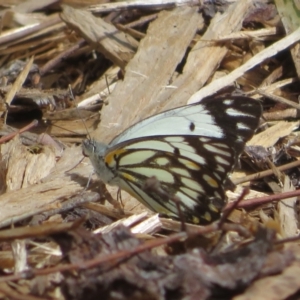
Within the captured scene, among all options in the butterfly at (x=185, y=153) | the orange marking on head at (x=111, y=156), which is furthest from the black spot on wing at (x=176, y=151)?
the orange marking on head at (x=111, y=156)

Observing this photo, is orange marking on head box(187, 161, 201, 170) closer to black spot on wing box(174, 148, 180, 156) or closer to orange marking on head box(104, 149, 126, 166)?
black spot on wing box(174, 148, 180, 156)

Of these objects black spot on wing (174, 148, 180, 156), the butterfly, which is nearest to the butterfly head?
the butterfly

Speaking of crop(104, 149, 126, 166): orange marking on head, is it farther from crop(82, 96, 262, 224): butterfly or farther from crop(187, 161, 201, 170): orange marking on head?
crop(187, 161, 201, 170): orange marking on head

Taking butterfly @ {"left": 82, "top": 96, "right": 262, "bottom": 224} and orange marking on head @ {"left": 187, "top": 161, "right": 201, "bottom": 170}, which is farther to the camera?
orange marking on head @ {"left": 187, "top": 161, "right": 201, "bottom": 170}

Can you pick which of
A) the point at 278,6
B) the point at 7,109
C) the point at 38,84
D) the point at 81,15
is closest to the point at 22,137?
the point at 7,109

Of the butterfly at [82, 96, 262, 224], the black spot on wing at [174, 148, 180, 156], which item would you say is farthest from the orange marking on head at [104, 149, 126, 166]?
the black spot on wing at [174, 148, 180, 156]

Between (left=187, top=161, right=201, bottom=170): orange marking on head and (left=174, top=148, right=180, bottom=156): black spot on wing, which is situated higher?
(left=174, top=148, right=180, bottom=156): black spot on wing

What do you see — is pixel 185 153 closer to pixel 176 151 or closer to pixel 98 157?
pixel 176 151

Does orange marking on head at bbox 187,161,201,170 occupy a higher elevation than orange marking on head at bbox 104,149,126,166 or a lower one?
lower
